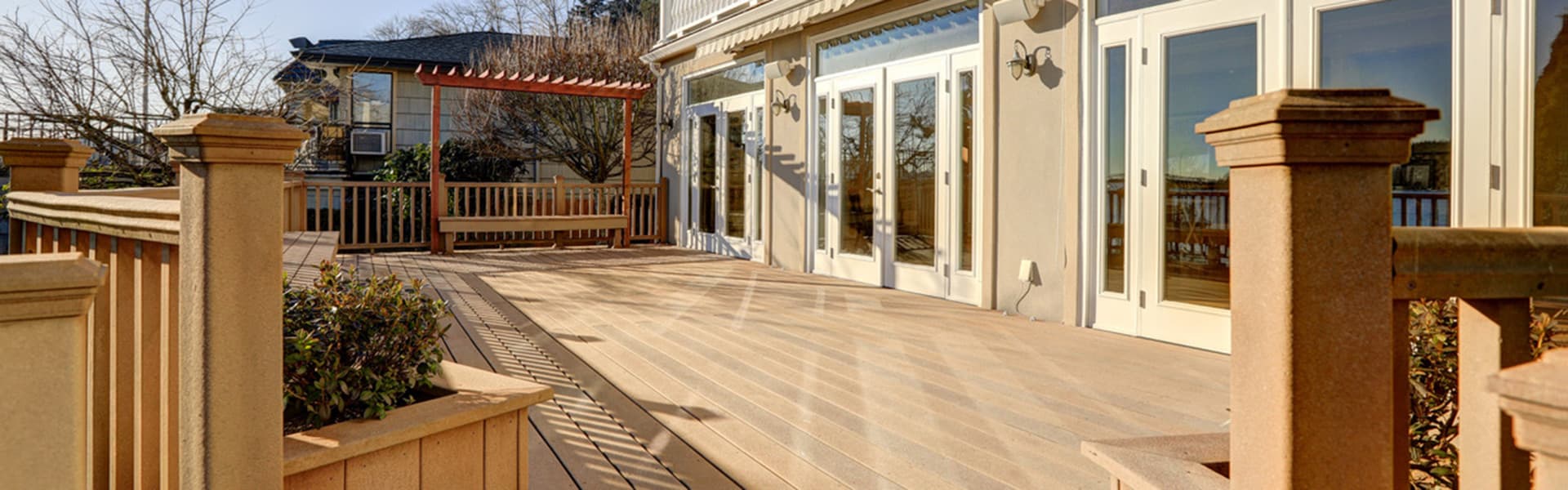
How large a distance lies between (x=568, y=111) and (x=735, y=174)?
5304 millimetres

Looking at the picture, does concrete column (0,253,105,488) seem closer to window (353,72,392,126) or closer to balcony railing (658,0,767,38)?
balcony railing (658,0,767,38)

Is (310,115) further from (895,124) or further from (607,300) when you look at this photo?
(895,124)

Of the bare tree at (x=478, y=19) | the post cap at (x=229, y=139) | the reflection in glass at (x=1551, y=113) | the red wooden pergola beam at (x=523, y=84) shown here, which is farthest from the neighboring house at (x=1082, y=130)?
the bare tree at (x=478, y=19)

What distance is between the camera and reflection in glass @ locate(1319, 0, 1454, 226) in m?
3.67

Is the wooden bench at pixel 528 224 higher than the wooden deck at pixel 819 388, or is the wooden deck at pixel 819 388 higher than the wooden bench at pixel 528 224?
the wooden bench at pixel 528 224

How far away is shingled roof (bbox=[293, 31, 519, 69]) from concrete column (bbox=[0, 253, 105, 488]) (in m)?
16.1

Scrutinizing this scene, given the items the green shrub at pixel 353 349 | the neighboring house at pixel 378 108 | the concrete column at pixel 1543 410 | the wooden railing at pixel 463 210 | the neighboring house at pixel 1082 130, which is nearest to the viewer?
the concrete column at pixel 1543 410

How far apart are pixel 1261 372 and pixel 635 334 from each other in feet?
13.1

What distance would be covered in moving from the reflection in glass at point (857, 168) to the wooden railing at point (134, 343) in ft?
19.2

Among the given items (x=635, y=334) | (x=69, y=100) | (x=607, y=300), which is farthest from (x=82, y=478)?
(x=69, y=100)

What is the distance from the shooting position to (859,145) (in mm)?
7449

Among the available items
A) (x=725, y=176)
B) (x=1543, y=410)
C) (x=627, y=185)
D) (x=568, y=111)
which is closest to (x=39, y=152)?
(x=1543, y=410)

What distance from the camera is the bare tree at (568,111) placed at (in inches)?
554

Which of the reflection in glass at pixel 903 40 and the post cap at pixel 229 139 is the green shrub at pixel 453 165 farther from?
the post cap at pixel 229 139
